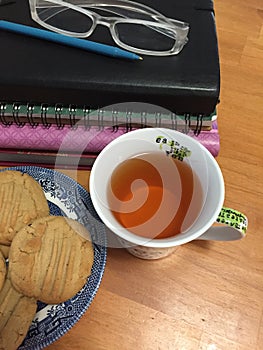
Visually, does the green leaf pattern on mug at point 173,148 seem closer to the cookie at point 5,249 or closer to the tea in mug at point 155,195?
the tea in mug at point 155,195

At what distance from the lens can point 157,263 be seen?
49 cm

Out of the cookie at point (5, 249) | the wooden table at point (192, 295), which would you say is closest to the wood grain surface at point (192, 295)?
the wooden table at point (192, 295)

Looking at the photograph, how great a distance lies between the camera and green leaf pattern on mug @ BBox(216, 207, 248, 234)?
1.37 ft

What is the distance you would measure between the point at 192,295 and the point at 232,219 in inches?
4.3

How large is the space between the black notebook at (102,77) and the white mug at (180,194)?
49 mm

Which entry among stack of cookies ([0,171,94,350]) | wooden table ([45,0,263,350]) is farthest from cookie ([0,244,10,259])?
wooden table ([45,0,263,350])

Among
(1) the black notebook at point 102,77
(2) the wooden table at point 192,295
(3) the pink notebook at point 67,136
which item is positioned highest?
(1) the black notebook at point 102,77

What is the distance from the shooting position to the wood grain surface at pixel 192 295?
1.50 ft

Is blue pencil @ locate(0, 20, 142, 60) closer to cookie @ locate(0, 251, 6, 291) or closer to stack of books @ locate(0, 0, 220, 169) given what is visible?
stack of books @ locate(0, 0, 220, 169)

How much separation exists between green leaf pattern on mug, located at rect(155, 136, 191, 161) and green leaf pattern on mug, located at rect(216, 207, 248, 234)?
8 centimetres

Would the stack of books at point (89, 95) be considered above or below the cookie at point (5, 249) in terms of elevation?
above

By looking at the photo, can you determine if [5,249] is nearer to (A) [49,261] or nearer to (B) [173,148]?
(A) [49,261]

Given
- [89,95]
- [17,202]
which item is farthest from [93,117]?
[17,202]

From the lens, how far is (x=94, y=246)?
0.47 m
